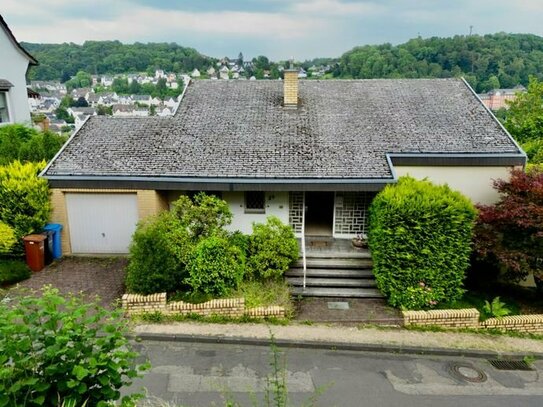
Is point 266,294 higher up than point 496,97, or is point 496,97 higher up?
point 496,97

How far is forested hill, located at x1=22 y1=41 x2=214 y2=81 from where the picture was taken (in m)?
161

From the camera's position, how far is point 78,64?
168250 millimetres

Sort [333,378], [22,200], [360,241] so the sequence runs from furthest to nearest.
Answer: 1. [360,241]
2. [22,200]
3. [333,378]

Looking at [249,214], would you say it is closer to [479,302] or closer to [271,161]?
[271,161]

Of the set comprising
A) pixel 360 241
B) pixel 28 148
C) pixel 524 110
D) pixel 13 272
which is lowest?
pixel 13 272

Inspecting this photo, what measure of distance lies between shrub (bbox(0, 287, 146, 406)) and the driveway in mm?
6363

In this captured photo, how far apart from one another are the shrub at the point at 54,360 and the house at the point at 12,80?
1976 cm

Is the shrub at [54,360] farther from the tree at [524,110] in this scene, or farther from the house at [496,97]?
the house at [496,97]

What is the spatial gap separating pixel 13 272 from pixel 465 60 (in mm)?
78972

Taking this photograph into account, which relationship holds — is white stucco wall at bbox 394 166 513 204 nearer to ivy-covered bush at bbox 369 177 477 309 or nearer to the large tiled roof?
the large tiled roof

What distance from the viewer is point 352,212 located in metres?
13.4

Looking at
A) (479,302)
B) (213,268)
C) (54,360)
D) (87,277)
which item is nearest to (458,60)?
(479,302)

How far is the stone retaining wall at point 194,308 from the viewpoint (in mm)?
9836

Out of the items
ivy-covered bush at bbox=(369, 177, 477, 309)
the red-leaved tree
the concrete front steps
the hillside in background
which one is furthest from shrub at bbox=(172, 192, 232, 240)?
the hillside in background
